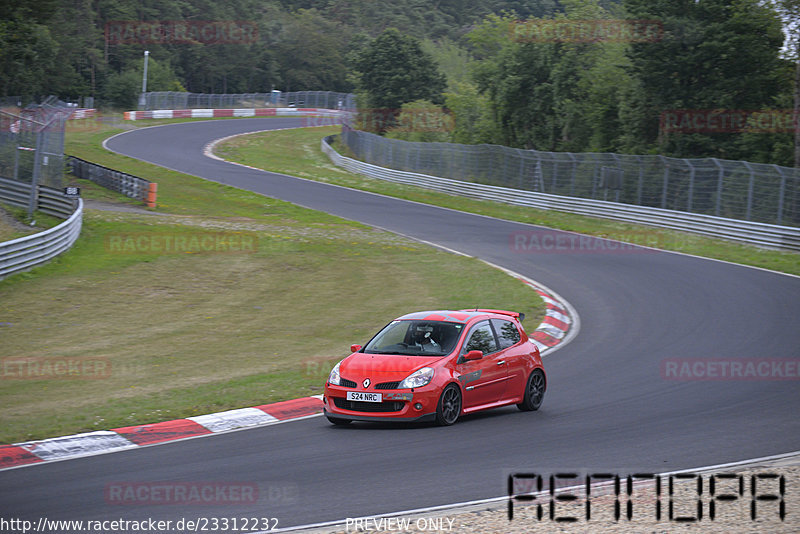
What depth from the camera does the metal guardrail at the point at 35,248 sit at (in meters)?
21.4

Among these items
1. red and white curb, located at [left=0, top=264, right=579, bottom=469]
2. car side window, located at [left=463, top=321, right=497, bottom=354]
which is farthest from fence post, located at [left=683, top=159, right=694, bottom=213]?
red and white curb, located at [left=0, top=264, right=579, bottom=469]

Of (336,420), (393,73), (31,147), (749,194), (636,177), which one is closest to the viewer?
(336,420)

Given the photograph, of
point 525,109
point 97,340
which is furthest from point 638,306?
point 525,109

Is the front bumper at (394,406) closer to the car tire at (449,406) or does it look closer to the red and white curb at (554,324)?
the car tire at (449,406)

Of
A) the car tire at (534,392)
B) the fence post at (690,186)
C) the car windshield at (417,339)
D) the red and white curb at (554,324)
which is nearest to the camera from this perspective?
the car windshield at (417,339)

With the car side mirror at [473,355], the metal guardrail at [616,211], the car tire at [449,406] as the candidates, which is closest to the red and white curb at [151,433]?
the car tire at [449,406]

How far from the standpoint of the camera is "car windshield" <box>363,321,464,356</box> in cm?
1106

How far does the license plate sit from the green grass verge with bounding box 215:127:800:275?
17.9 metres

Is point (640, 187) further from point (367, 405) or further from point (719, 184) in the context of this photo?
point (367, 405)

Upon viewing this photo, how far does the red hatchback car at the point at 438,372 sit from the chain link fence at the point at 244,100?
261ft

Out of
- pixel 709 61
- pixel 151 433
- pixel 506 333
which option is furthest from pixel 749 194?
pixel 151 433

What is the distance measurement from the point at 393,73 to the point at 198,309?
50616 millimetres

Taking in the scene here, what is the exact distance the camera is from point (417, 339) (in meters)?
11.3

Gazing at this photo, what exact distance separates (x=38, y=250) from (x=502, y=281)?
40.0 feet
